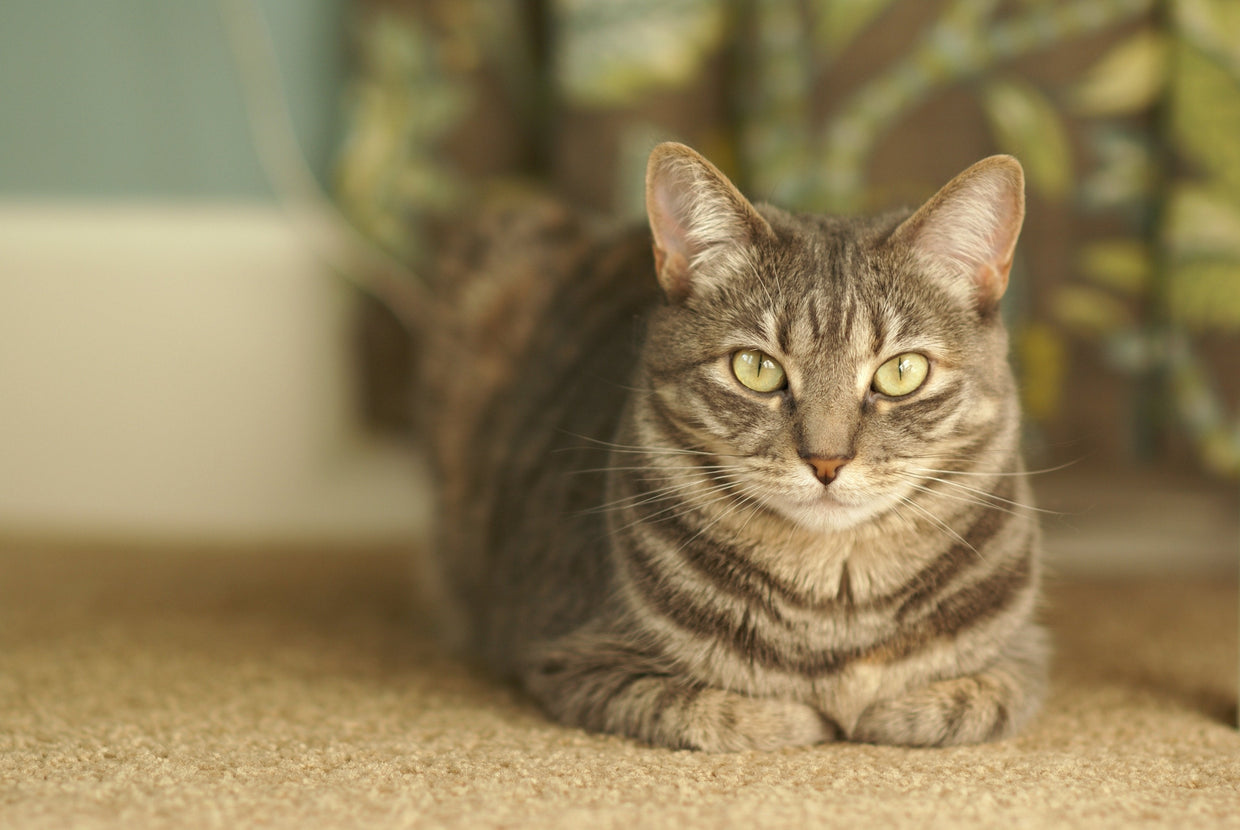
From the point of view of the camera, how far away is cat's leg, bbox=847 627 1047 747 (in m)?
1.02

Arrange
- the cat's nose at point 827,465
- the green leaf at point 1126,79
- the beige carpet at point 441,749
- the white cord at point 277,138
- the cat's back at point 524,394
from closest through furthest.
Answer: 1. the beige carpet at point 441,749
2. the cat's nose at point 827,465
3. the cat's back at point 524,394
4. the green leaf at point 1126,79
5. the white cord at point 277,138

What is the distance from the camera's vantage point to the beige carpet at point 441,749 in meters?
0.84

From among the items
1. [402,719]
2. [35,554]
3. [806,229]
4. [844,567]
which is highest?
[806,229]

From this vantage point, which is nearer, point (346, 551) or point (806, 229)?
point (806, 229)

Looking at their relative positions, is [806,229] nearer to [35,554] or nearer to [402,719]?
[402,719]

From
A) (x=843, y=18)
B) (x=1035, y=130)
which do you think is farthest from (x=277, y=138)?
(x=1035, y=130)

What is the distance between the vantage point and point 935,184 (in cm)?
170

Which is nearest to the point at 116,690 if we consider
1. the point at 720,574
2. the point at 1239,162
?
the point at 720,574

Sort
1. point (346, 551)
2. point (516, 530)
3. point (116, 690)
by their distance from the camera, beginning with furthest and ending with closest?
point (346, 551)
point (516, 530)
point (116, 690)

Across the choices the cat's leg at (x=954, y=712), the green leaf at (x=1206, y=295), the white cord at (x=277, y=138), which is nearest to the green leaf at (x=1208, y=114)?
the green leaf at (x=1206, y=295)

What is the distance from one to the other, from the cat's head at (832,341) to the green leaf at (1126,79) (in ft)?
2.42

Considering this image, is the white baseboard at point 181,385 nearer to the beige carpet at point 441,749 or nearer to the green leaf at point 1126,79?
the beige carpet at point 441,749

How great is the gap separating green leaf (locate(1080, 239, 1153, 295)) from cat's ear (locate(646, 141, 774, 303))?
834 millimetres

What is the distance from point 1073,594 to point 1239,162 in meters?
0.66
